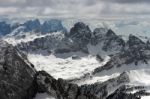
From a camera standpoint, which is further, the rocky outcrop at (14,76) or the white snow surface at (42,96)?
the white snow surface at (42,96)

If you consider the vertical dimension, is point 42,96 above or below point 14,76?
below

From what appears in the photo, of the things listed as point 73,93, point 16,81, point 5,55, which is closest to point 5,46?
point 5,55

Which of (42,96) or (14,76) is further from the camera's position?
(42,96)

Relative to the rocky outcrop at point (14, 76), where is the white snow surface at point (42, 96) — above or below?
below

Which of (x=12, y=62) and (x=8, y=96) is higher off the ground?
(x=12, y=62)

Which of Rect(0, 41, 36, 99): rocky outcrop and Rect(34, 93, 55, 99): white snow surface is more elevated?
Rect(0, 41, 36, 99): rocky outcrop

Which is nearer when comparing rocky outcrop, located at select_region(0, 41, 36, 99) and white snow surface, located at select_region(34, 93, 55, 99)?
rocky outcrop, located at select_region(0, 41, 36, 99)

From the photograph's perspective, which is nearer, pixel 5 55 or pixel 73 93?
pixel 5 55

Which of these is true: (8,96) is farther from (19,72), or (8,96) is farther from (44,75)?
(44,75)
